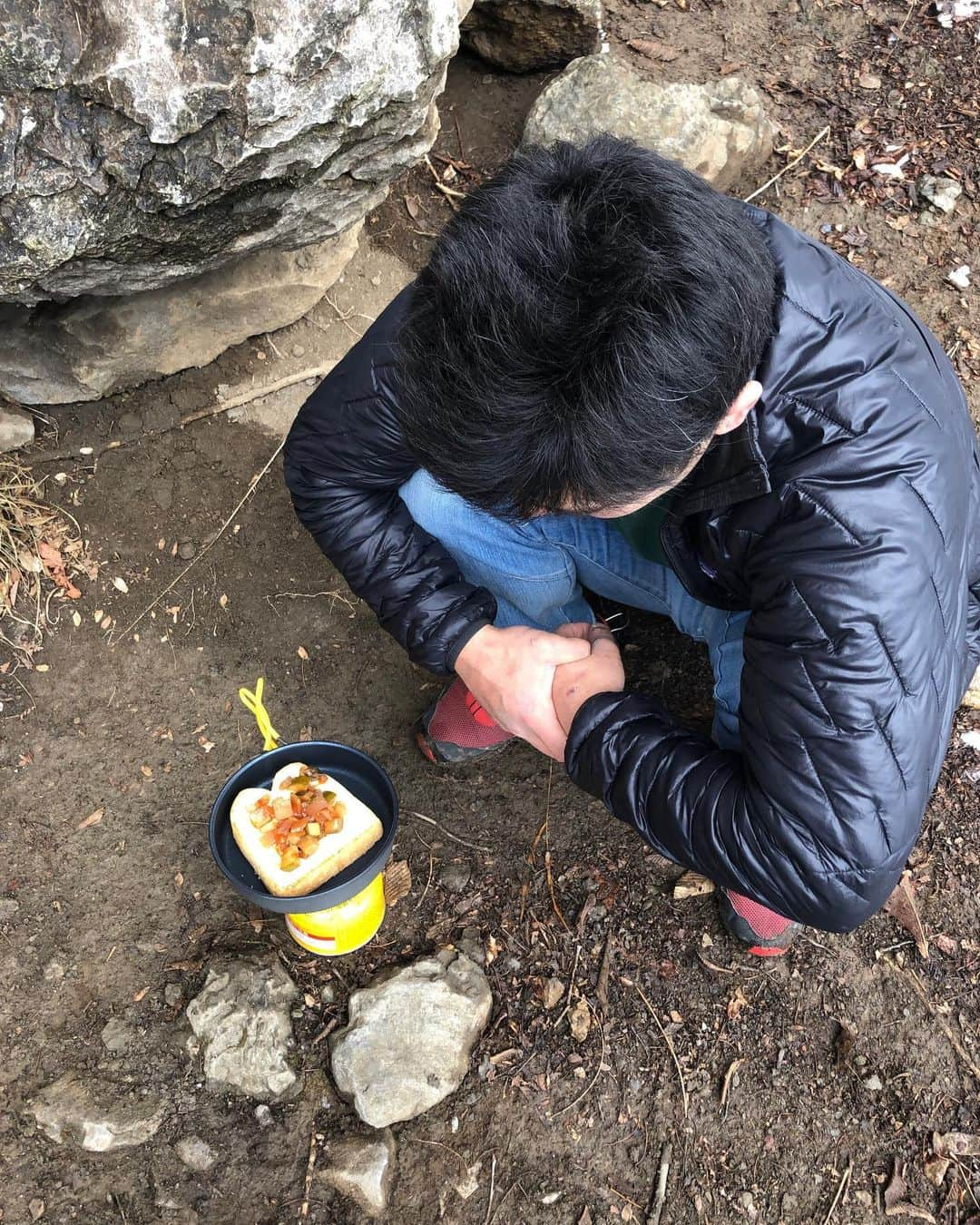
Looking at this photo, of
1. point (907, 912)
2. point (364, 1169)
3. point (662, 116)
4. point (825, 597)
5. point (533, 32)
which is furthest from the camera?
point (533, 32)

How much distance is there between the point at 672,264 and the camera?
1.17 meters

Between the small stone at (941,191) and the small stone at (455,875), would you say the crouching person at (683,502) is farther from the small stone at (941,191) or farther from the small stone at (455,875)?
the small stone at (941,191)

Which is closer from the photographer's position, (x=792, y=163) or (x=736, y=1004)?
(x=736, y=1004)

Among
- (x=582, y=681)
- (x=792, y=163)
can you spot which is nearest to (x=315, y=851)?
(x=582, y=681)

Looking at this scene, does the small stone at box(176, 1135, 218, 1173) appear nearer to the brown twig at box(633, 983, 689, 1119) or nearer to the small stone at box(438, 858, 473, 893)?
the small stone at box(438, 858, 473, 893)

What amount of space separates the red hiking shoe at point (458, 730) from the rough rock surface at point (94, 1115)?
3.29ft

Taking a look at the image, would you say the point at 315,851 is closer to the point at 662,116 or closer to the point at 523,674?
the point at 523,674

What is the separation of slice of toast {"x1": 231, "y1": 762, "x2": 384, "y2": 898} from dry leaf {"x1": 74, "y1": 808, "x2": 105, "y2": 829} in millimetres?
646

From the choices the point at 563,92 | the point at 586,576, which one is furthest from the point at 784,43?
the point at 586,576

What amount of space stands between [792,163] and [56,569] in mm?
2750

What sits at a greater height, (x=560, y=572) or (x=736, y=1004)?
(x=560, y=572)

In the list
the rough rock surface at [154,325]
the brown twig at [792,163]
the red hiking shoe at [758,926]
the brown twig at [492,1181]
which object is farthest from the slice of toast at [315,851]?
the brown twig at [792,163]

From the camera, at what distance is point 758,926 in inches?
83.1

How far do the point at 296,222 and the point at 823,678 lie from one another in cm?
176
